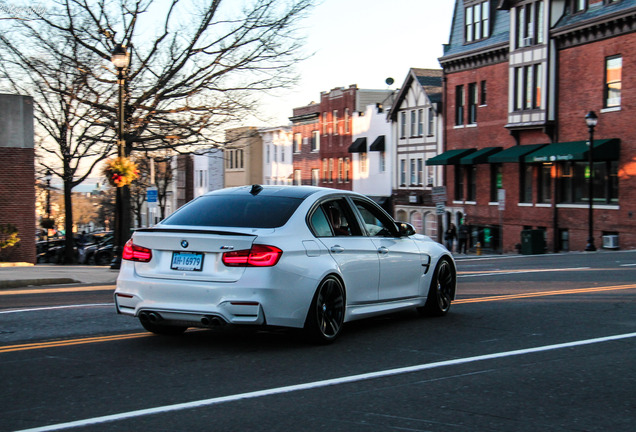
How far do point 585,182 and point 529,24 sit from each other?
346 inches

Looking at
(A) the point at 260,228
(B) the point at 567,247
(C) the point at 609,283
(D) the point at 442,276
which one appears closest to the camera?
(A) the point at 260,228

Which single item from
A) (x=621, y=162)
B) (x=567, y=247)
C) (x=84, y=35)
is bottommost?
(x=567, y=247)

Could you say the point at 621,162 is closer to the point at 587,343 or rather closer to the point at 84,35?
the point at 84,35

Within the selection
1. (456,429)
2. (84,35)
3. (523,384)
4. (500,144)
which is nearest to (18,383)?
(456,429)

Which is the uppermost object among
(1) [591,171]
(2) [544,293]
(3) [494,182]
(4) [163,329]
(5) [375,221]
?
(1) [591,171]

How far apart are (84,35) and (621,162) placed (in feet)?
72.7

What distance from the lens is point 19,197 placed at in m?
29.6

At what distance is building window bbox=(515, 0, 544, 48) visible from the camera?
38.9 metres

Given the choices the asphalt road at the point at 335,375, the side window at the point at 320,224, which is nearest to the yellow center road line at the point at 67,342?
the asphalt road at the point at 335,375

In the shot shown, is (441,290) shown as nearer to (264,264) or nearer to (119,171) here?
(264,264)

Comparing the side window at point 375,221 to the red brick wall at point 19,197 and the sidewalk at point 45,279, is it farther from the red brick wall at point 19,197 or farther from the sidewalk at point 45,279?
the red brick wall at point 19,197

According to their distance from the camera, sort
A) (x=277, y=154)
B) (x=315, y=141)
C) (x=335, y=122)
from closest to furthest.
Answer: (x=335, y=122) → (x=315, y=141) → (x=277, y=154)

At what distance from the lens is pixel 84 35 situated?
97.5 ft

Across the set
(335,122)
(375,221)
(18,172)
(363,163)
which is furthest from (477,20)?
(375,221)
